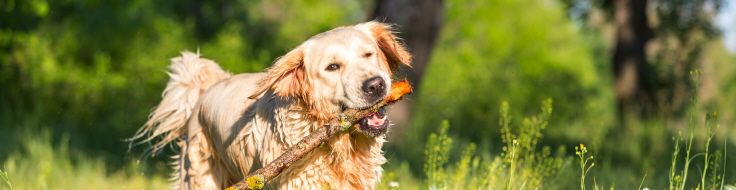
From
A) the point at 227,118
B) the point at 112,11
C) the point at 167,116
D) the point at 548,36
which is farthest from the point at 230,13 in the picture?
the point at 548,36

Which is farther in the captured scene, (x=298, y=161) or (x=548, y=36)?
(x=548, y=36)

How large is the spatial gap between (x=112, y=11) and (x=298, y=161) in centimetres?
1013

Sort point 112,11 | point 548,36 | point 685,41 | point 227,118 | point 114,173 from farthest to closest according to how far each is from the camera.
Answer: point 548,36 < point 685,41 < point 112,11 < point 114,173 < point 227,118

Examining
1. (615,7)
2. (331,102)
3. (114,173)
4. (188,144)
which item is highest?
(615,7)

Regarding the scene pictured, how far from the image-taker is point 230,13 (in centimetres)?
1894

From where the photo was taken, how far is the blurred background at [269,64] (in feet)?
26.3

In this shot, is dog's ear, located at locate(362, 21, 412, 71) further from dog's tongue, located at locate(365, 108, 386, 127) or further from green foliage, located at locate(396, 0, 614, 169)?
green foliage, located at locate(396, 0, 614, 169)

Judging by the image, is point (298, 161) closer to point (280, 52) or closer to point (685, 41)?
point (280, 52)

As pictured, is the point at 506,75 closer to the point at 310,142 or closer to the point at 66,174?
the point at 66,174

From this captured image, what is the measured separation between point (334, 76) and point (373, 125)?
1.19 feet

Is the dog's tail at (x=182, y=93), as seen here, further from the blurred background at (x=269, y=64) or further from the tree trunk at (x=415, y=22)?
the tree trunk at (x=415, y=22)

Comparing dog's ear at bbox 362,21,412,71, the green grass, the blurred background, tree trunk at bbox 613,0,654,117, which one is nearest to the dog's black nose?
dog's ear at bbox 362,21,412,71

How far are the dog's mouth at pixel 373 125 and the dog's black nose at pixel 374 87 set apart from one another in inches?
7.1

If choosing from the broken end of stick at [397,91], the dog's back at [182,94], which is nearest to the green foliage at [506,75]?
the broken end of stick at [397,91]
